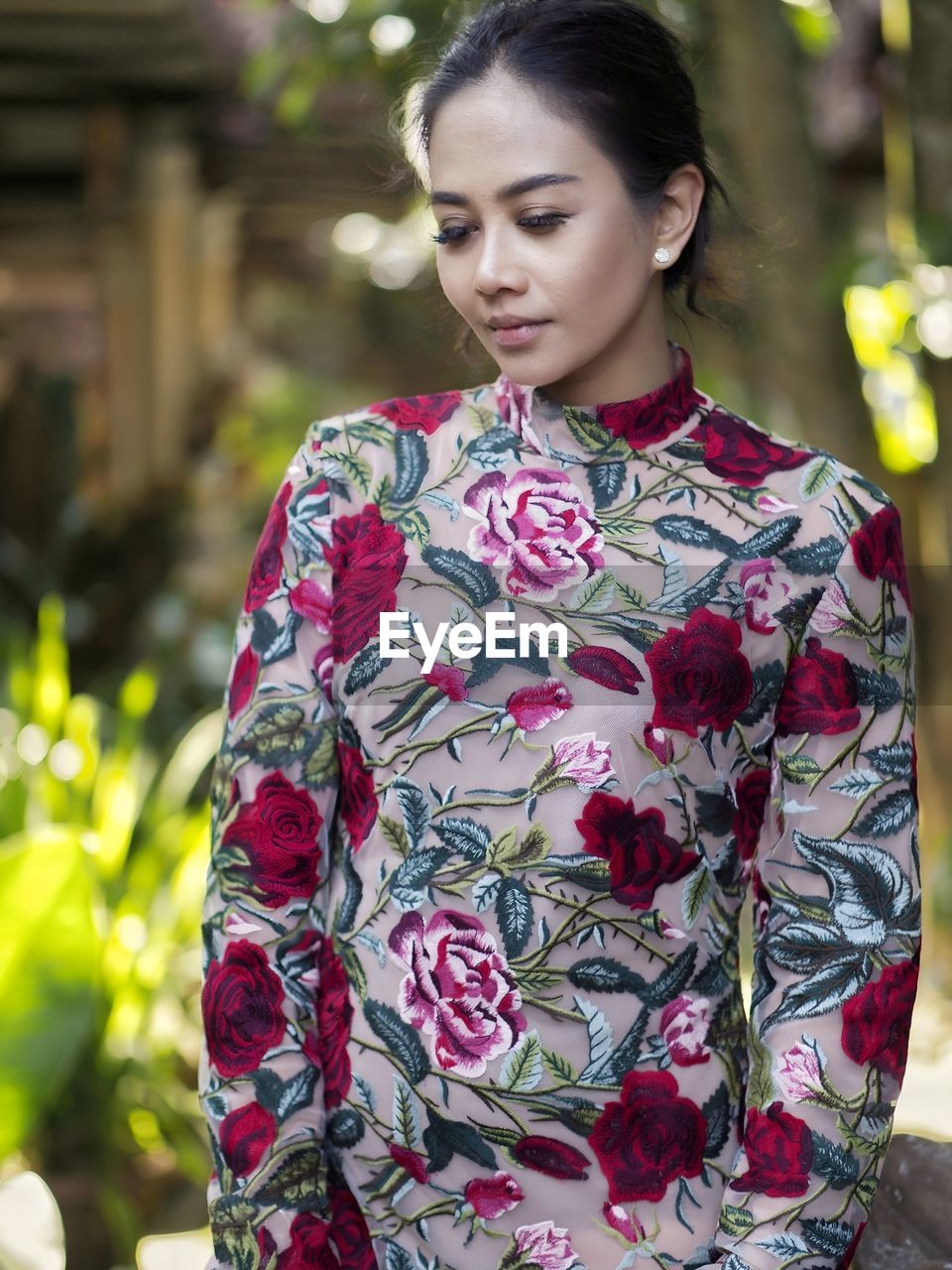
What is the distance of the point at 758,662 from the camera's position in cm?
118

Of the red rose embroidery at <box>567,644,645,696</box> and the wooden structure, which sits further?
the wooden structure

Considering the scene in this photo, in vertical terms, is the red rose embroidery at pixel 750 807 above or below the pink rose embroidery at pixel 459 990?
above

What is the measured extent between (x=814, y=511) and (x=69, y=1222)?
226 centimetres

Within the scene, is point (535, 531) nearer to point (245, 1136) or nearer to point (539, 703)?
point (539, 703)

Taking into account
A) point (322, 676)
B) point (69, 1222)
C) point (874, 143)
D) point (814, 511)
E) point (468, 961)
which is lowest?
point (69, 1222)

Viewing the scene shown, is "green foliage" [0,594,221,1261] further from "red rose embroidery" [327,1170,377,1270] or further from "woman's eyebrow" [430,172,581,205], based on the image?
"woman's eyebrow" [430,172,581,205]

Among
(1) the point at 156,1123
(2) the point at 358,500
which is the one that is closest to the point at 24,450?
(1) the point at 156,1123

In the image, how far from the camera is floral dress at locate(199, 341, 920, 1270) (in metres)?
1.14

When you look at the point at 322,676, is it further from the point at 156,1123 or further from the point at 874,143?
the point at 874,143

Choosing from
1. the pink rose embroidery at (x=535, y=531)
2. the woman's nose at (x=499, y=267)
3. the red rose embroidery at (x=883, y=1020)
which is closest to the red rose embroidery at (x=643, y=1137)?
the red rose embroidery at (x=883, y=1020)

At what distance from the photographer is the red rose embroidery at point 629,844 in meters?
1.14

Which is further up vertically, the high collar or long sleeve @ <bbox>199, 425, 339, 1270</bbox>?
the high collar

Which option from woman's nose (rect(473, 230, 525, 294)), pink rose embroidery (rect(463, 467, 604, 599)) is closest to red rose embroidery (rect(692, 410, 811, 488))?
pink rose embroidery (rect(463, 467, 604, 599))

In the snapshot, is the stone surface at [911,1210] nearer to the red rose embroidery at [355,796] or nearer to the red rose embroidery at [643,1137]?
the red rose embroidery at [643,1137]
